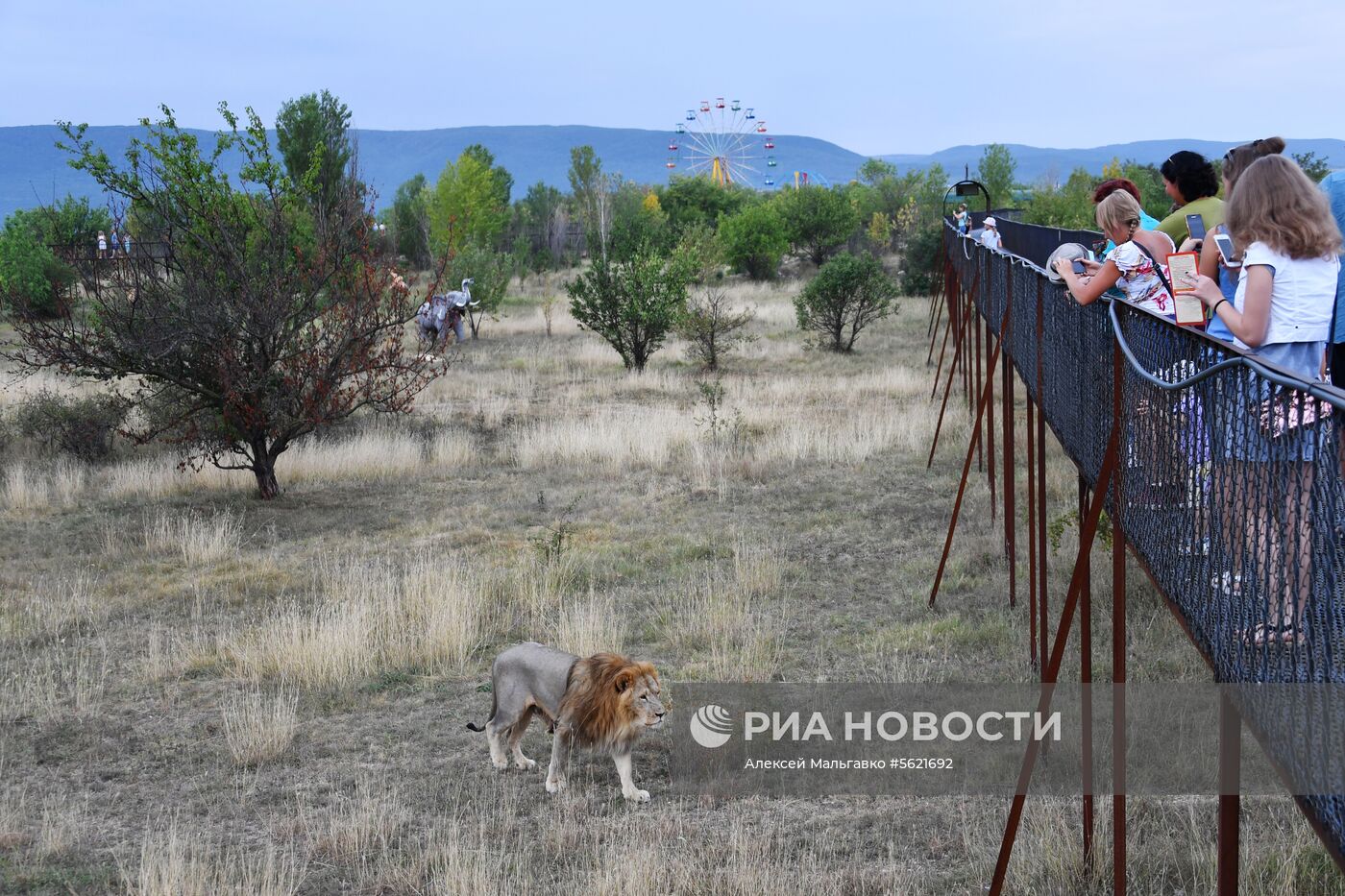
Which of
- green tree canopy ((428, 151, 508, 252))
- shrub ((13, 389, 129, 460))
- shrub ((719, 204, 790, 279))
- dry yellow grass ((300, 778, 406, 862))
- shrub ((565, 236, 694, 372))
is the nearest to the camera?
dry yellow grass ((300, 778, 406, 862))

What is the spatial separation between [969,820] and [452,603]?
3727mm

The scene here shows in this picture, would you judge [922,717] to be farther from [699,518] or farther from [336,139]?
[336,139]

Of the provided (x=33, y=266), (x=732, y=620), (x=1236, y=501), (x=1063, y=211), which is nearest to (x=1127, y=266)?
(x=1236, y=501)

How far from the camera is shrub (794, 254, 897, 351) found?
2245 centimetres

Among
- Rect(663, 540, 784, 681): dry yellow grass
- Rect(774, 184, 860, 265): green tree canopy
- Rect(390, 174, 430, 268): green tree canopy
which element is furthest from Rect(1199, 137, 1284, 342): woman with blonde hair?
Rect(390, 174, 430, 268): green tree canopy

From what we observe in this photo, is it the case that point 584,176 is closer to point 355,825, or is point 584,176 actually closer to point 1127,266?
point 1127,266

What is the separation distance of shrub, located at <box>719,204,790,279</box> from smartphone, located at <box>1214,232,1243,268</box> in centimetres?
3604

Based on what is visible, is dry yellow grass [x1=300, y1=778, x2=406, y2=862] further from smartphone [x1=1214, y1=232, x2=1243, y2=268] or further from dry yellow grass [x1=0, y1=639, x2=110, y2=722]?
smartphone [x1=1214, y1=232, x2=1243, y2=268]

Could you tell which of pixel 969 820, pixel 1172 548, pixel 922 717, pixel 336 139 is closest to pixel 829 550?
pixel 922 717

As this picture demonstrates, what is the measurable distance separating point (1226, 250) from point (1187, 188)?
4.49 ft

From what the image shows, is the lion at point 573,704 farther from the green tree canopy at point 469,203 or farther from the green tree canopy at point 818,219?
the green tree canopy at point 469,203

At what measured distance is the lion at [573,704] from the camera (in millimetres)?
4902

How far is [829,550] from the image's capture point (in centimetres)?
917

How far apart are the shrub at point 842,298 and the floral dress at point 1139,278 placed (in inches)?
693
